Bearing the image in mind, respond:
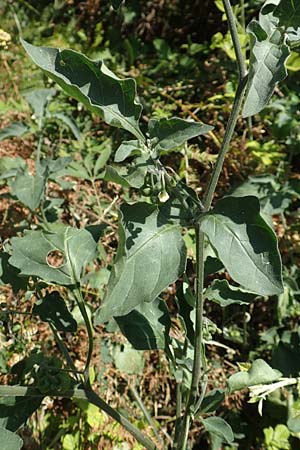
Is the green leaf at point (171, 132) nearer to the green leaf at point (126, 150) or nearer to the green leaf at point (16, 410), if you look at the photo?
the green leaf at point (126, 150)

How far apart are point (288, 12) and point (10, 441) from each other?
1.01 m

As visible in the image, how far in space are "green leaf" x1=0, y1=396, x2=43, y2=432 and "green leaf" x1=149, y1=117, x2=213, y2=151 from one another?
684mm

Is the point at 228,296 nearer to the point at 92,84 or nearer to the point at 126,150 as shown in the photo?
the point at 126,150

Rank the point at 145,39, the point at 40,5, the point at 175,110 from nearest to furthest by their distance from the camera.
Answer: the point at 175,110
the point at 145,39
the point at 40,5

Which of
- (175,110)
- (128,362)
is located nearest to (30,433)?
(128,362)

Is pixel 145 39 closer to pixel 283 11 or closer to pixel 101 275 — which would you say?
pixel 101 275

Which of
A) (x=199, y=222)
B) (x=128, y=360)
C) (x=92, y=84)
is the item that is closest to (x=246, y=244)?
(x=199, y=222)

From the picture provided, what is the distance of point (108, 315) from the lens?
1.07 metres

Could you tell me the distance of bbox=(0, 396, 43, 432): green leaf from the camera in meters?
1.35

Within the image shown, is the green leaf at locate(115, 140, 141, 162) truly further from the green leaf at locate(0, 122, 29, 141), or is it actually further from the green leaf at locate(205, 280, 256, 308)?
the green leaf at locate(0, 122, 29, 141)

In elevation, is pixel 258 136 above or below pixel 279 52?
below

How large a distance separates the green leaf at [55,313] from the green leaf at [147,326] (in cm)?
13

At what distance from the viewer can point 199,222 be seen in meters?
1.16

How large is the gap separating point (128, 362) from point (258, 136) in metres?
1.26
